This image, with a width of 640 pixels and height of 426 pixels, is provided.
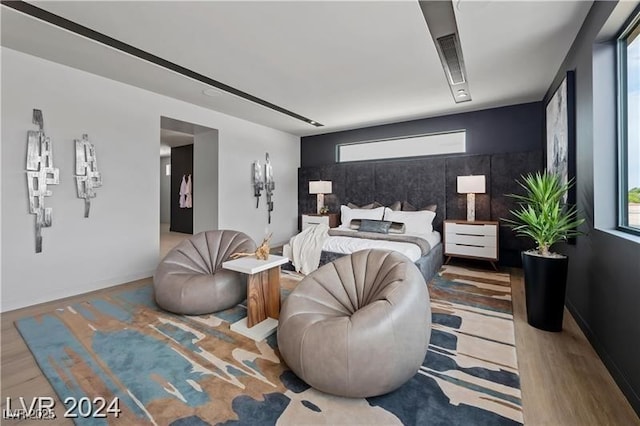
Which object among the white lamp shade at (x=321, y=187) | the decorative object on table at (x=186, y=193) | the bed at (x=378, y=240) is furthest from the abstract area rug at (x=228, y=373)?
the decorative object on table at (x=186, y=193)

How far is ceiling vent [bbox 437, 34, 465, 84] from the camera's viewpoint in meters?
2.73

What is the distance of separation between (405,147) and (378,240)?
2608 millimetres

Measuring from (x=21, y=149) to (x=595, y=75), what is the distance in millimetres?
5424

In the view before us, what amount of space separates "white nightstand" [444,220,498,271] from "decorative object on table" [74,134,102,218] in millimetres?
5146

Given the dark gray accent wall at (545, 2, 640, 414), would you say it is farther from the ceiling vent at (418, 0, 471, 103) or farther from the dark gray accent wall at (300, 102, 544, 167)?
the dark gray accent wall at (300, 102, 544, 167)

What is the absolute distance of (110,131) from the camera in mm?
3617

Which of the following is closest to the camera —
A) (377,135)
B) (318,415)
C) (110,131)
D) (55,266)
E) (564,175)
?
(318,415)

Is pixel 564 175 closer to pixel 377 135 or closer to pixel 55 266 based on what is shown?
pixel 377 135

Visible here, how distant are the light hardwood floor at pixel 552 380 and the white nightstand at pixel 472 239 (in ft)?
6.29

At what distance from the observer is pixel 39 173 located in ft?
9.91

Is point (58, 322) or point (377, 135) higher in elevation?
point (377, 135)

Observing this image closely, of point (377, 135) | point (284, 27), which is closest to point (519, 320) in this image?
point (284, 27)

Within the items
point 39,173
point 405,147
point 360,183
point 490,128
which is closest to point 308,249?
point 360,183

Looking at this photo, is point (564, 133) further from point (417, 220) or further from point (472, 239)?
point (417, 220)
